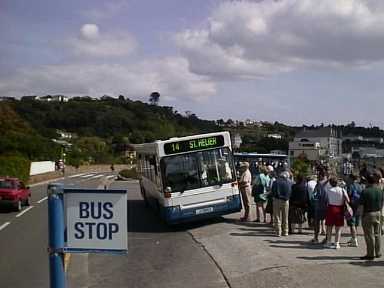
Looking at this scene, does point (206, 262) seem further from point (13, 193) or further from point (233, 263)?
point (13, 193)

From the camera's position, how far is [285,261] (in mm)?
11250

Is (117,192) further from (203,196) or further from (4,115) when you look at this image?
(4,115)

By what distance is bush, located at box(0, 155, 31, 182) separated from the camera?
4813 centimetres

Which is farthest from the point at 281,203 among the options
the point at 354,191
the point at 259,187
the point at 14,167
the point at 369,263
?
the point at 14,167

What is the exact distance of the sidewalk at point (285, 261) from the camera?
31.7ft

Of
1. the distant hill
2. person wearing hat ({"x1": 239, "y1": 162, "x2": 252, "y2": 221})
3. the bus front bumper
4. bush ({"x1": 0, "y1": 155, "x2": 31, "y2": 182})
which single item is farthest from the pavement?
the distant hill

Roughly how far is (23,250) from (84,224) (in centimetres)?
1031

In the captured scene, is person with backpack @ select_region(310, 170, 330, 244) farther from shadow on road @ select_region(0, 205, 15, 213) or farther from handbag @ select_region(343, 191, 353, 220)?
shadow on road @ select_region(0, 205, 15, 213)

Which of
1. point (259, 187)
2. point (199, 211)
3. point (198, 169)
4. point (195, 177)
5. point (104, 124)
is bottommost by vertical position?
point (199, 211)

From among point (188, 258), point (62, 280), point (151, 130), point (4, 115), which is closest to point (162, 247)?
point (188, 258)

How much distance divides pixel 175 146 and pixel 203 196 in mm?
1662

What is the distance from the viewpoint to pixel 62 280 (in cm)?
465

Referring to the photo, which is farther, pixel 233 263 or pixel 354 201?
pixel 354 201

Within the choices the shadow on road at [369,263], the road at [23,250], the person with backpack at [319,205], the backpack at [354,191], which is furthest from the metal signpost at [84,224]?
the backpack at [354,191]
